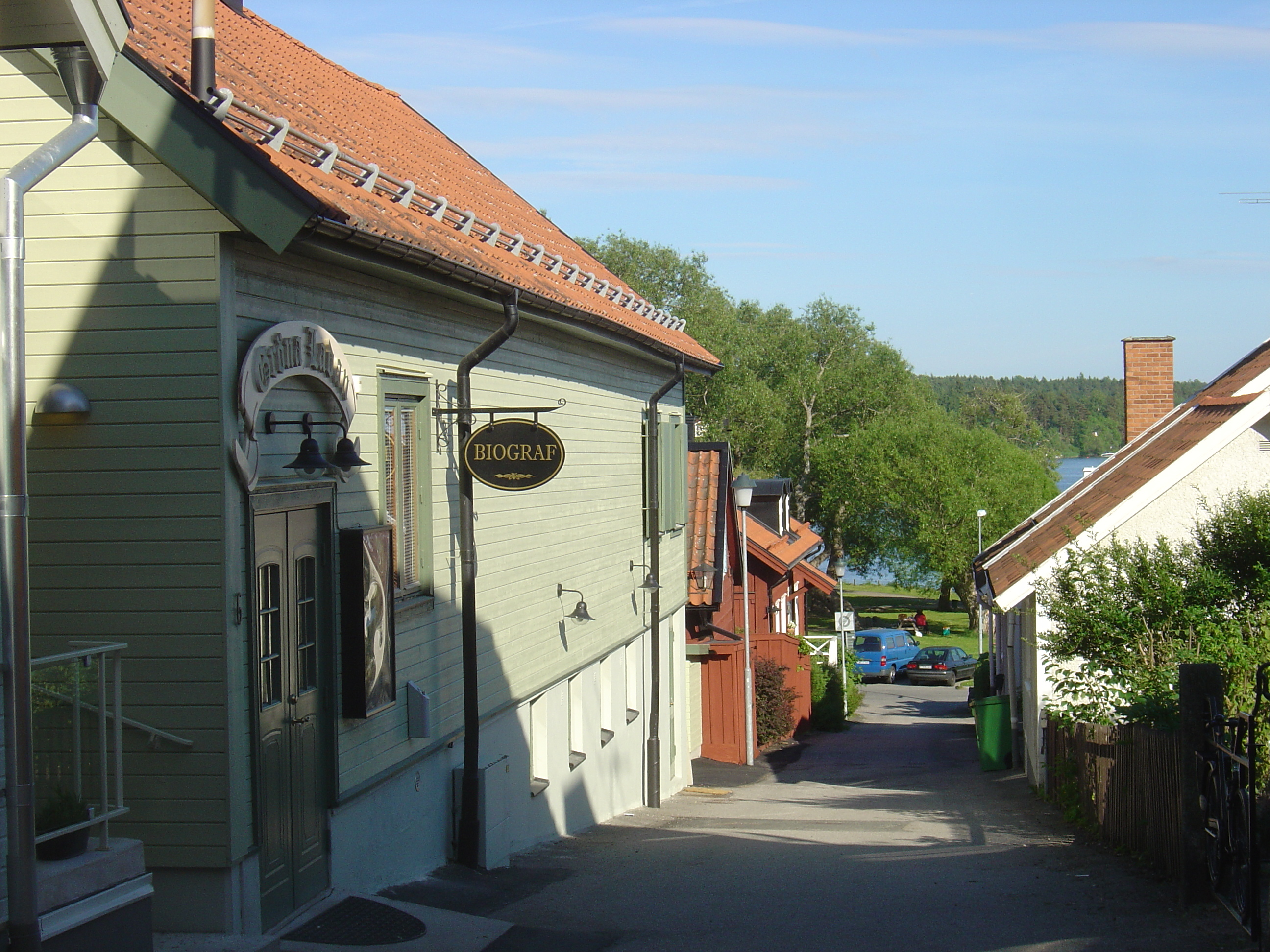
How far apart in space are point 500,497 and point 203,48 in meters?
4.27

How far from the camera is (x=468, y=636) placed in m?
9.27

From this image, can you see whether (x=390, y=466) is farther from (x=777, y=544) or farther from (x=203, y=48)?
(x=777, y=544)

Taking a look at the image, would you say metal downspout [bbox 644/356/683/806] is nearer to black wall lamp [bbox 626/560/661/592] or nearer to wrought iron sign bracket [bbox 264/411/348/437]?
black wall lamp [bbox 626/560/661/592]

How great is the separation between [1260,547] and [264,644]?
26.9 ft

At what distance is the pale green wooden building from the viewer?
237 inches

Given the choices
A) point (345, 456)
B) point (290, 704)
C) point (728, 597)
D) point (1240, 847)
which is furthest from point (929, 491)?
point (290, 704)

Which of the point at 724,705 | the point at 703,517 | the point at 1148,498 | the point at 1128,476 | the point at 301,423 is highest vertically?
the point at 301,423

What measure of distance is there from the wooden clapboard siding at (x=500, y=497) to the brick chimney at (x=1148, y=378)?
11864mm

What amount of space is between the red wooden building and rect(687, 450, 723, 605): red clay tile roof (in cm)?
2

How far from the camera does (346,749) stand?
24.4 ft

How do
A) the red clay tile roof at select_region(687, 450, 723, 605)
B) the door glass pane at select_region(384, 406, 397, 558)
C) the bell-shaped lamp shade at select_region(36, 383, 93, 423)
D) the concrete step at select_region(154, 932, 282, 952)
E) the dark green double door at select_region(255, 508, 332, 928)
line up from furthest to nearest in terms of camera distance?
the red clay tile roof at select_region(687, 450, 723, 605), the door glass pane at select_region(384, 406, 397, 558), the dark green double door at select_region(255, 508, 332, 928), the bell-shaped lamp shade at select_region(36, 383, 93, 423), the concrete step at select_region(154, 932, 282, 952)

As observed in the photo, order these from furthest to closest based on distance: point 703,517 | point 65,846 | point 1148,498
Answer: point 703,517, point 1148,498, point 65,846

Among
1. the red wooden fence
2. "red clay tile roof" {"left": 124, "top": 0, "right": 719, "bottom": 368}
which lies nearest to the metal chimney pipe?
"red clay tile roof" {"left": 124, "top": 0, "right": 719, "bottom": 368}

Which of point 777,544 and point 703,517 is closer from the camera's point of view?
point 703,517
